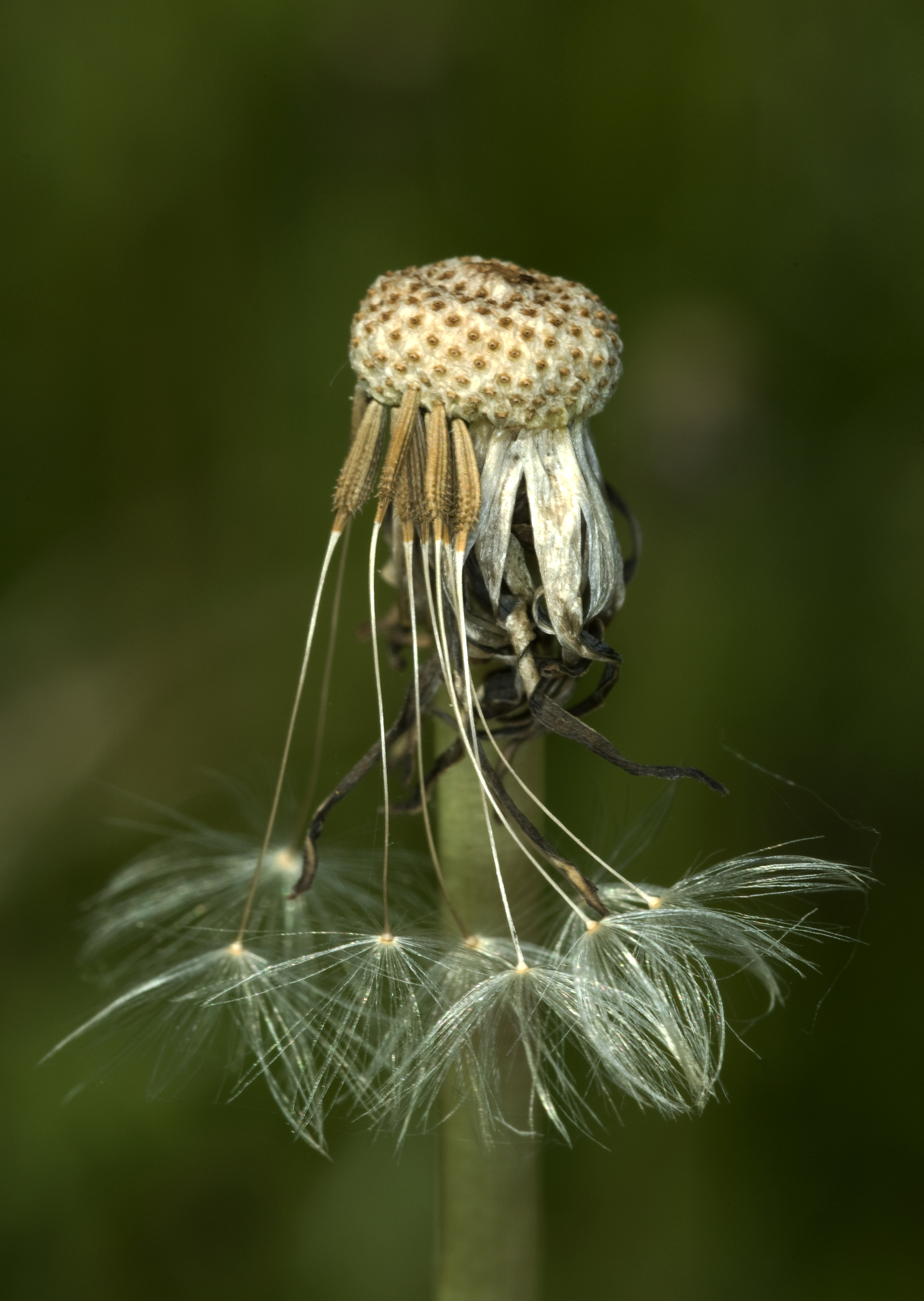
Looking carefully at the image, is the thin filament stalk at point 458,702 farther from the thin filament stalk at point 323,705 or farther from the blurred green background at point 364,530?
the blurred green background at point 364,530

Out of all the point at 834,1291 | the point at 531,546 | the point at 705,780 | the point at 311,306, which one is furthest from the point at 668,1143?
the point at 311,306

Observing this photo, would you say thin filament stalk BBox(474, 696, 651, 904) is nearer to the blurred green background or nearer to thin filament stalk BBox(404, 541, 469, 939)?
thin filament stalk BBox(404, 541, 469, 939)

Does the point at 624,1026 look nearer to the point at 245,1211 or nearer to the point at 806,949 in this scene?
the point at 806,949

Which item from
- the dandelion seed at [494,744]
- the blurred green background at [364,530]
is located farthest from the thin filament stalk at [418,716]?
the blurred green background at [364,530]

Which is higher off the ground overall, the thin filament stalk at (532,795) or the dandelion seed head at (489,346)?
the dandelion seed head at (489,346)

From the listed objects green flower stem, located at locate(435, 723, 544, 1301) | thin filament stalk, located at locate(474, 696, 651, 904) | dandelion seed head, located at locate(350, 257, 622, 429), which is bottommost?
green flower stem, located at locate(435, 723, 544, 1301)

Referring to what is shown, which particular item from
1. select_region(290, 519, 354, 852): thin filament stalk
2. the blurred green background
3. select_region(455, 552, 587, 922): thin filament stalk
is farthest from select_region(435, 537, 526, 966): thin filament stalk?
the blurred green background
